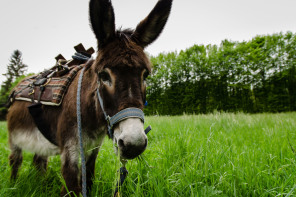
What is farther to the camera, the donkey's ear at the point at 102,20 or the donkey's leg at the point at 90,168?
the donkey's leg at the point at 90,168

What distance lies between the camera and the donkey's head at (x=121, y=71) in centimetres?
96

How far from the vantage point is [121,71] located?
1.16m

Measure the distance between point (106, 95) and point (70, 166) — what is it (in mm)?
812

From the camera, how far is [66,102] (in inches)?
63.7

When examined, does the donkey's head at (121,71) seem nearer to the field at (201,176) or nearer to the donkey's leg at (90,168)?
the field at (201,176)

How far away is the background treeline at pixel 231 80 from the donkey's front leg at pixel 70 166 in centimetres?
1268

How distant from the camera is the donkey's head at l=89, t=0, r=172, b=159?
3.16 ft

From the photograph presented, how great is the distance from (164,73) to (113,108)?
61.4ft

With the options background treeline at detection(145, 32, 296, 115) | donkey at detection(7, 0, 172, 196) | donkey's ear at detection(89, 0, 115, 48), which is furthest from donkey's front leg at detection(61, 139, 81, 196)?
background treeline at detection(145, 32, 296, 115)

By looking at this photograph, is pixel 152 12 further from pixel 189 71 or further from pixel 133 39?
pixel 189 71

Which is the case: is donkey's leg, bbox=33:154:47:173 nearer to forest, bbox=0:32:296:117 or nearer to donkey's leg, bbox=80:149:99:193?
donkey's leg, bbox=80:149:99:193

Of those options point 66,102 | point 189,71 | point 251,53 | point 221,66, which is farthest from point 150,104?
point 66,102

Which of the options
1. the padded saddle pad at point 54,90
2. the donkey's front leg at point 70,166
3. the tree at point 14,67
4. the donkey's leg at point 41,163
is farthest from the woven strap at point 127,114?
the tree at point 14,67

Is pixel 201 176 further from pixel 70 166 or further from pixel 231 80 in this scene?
pixel 231 80
